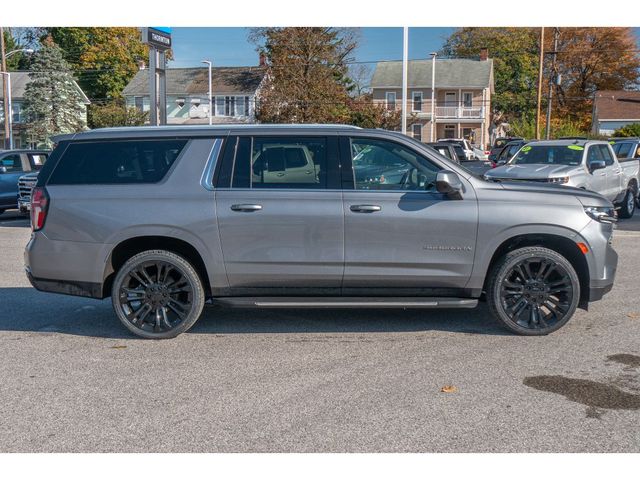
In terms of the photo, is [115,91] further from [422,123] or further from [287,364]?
[287,364]

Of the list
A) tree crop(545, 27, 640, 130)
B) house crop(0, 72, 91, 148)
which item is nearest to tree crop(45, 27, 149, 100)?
house crop(0, 72, 91, 148)

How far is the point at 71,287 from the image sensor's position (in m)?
6.91

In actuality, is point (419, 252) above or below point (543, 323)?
above

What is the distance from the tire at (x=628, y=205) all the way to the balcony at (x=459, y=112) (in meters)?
55.3

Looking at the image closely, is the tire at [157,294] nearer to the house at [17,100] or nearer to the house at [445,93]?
the house at [17,100]

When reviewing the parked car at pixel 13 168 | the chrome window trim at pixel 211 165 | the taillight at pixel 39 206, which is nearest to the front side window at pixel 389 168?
the chrome window trim at pixel 211 165

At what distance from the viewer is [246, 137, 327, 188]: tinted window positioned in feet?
22.3

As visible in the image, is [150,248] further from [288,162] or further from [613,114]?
[613,114]

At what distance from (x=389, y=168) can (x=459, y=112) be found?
67049 millimetres

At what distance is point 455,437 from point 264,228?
287 cm

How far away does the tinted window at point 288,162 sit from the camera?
679cm

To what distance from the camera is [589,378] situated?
5660 mm

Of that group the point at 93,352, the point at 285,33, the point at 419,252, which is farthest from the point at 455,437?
the point at 285,33

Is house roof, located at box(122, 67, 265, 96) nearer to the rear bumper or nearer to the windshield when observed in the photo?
the windshield
